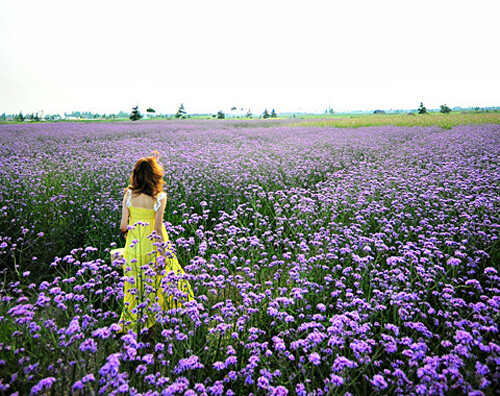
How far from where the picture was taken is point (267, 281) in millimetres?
3475

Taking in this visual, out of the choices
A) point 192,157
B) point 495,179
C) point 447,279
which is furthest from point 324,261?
point 192,157

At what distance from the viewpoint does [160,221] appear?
3.39 metres

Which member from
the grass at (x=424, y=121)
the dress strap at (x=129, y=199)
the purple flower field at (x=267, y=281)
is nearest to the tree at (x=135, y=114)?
the grass at (x=424, y=121)

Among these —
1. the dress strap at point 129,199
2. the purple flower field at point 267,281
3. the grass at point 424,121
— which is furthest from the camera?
the grass at point 424,121

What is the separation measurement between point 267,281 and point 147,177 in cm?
177

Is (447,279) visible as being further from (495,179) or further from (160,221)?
(495,179)

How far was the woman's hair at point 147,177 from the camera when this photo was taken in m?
3.33

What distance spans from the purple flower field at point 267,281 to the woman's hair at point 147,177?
69cm

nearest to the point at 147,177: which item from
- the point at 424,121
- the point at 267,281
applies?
the point at 267,281

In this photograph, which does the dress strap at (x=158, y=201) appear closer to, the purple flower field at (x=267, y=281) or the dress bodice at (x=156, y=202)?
the dress bodice at (x=156, y=202)

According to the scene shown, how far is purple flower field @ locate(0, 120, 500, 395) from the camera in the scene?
1.97 metres

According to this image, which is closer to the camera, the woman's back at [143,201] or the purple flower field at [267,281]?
the purple flower field at [267,281]

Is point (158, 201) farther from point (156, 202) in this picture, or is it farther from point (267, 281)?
point (267, 281)

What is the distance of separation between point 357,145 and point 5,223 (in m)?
11.1
